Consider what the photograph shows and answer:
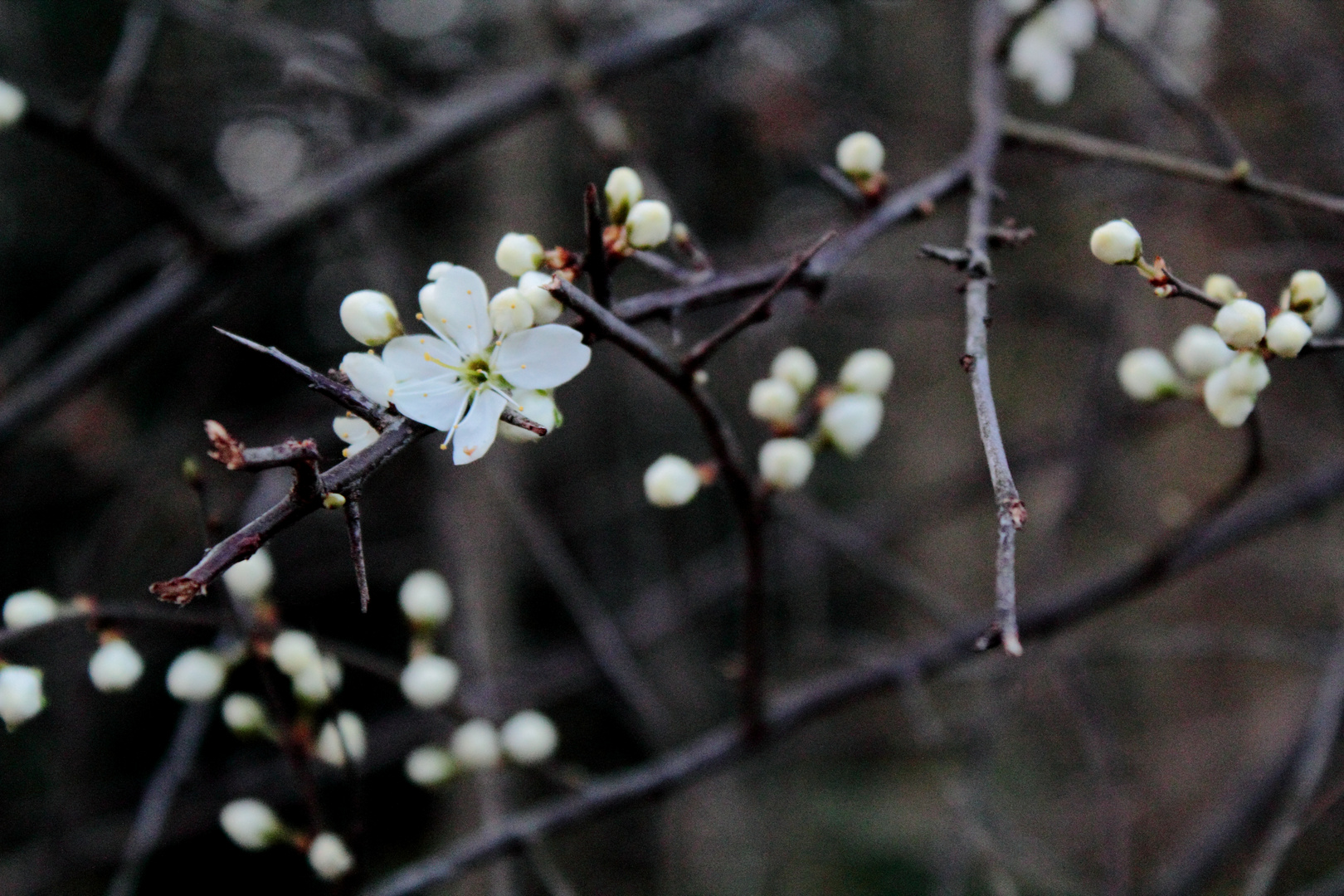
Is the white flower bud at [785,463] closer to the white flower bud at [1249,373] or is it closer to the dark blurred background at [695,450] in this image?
the dark blurred background at [695,450]

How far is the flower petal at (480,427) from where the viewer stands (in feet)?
3.00

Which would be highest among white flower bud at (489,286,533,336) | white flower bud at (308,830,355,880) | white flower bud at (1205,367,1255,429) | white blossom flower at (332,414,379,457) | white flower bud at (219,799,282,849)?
white flower bud at (489,286,533,336)

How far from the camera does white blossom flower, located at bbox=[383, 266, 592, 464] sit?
0.89 meters

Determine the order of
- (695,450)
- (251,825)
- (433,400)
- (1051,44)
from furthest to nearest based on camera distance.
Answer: (695,450), (1051,44), (251,825), (433,400)

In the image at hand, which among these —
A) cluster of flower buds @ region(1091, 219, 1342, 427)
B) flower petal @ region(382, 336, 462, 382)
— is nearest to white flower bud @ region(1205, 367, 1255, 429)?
cluster of flower buds @ region(1091, 219, 1342, 427)

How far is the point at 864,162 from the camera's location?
1250 millimetres

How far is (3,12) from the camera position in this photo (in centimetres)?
341

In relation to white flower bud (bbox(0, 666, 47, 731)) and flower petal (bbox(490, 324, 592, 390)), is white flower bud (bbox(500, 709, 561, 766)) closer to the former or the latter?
white flower bud (bbox(0, 666, 47, 731))

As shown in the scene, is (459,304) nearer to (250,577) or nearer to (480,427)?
(480,427)

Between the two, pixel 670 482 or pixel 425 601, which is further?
pixel 425 601

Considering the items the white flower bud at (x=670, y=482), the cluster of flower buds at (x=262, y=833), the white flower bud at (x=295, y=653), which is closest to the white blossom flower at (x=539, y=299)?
the white flower bud at (x=670, y=482)

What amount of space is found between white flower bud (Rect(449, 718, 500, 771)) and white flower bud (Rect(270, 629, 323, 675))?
30 centimetres

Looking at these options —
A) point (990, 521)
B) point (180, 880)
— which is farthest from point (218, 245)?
point (990, 521)

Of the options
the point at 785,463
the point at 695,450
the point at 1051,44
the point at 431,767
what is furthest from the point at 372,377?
the point at 695,450
